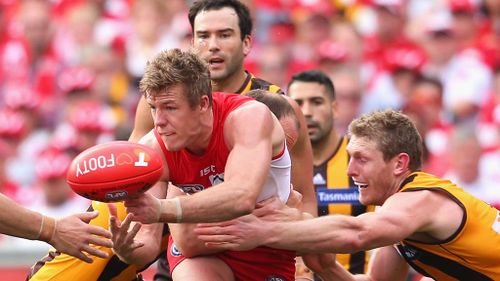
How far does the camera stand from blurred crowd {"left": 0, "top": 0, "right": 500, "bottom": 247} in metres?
12.0

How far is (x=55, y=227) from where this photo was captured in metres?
6.91

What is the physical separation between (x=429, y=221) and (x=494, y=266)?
1.84 feet

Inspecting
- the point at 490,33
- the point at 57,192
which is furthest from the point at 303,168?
the point at 490,33

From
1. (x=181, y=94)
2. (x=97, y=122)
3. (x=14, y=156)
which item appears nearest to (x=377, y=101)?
(x=97, y=122)

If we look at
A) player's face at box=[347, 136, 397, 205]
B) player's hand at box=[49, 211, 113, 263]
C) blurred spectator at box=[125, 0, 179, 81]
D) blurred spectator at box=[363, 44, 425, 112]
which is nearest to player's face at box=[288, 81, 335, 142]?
player's face at box=[347, 136, 397, 205]

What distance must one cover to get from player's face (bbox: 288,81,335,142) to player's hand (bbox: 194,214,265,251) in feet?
9.77

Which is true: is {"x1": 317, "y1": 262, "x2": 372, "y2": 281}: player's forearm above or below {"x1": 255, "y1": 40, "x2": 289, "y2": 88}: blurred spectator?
below

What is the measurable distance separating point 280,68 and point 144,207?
693 centimetres

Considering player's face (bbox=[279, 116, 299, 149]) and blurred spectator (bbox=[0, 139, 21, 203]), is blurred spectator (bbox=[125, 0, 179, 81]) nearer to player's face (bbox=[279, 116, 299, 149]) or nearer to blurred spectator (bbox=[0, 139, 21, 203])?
blurred spectator (bbox=[0, 139, 21, 203])

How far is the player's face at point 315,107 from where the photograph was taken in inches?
385

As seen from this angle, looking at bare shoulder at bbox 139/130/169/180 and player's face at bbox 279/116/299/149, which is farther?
player's face at bbox 279/116/299/149

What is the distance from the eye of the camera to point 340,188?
9688 millimetres

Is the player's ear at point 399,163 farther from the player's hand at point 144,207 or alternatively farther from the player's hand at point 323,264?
the player's hand at point 144,207

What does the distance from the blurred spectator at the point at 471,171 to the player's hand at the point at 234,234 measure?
4628 mm
